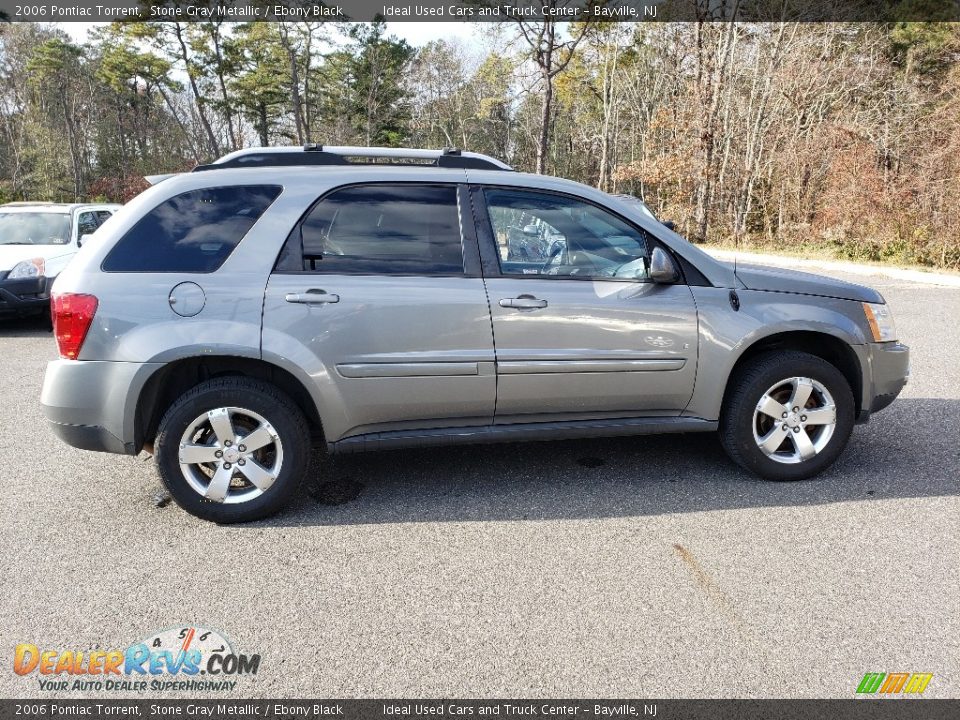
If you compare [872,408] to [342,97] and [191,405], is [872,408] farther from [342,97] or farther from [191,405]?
[342,97]

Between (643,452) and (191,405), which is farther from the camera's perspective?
(643,452)

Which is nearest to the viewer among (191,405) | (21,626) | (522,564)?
(21,626)

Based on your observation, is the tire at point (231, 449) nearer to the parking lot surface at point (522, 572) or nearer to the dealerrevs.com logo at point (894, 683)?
the parking lot surface at point (522, 572)

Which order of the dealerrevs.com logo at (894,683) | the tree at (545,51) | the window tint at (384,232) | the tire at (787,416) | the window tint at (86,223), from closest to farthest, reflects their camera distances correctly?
the dealerrevs.com logo at (894,683) < the window tint at (384,232) < the tire at (787,416) < the window tint at (86,223) < the tree at (545,51)

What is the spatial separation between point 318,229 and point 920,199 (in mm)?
16761

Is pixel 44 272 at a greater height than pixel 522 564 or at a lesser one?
greater

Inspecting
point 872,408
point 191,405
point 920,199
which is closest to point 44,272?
point 191,405

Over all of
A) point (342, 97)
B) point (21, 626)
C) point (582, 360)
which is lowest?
point (21, 626)

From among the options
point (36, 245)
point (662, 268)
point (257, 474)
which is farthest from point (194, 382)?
point (36, 245)

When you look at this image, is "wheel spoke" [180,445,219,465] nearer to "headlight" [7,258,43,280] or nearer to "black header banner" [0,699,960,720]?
"black header banner" [0,699,960,720]

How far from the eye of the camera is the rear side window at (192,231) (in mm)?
3619

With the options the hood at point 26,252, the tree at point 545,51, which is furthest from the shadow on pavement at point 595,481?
the tree at point 545,51

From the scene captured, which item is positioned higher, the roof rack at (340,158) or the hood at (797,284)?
the roof rack at (340,158)

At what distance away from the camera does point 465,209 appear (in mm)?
3938
